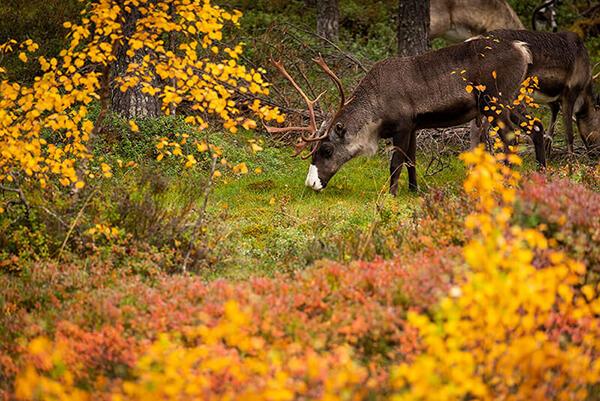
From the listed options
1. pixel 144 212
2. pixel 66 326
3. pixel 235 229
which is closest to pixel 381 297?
pixel 66 326

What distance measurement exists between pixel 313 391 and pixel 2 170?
4.41 metres

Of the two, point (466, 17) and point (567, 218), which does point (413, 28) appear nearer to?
point (466, 17)

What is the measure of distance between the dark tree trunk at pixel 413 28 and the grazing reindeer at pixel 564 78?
3.42 meters

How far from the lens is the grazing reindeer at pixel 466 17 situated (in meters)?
17.5

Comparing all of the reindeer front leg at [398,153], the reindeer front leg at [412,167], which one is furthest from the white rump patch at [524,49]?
the reindeer front leg at [398,153]

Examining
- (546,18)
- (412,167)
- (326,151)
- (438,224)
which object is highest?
(438,224)

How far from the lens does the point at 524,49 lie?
935cm

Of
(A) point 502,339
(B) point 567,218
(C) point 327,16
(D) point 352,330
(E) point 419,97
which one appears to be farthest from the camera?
(C) point 327,16

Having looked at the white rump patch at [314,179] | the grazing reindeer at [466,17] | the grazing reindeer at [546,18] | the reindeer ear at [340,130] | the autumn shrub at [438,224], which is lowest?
the grazing reindeer at [546,18]

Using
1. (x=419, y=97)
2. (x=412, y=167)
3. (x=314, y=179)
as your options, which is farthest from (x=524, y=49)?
(x=314, y=179)

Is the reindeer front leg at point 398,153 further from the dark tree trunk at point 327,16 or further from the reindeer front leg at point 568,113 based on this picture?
the dark tree trunk at point 327,16

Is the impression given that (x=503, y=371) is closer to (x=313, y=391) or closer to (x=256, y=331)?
(x=313, y=391)

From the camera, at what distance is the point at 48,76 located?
18.1ft

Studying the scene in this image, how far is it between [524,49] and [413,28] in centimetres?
430
